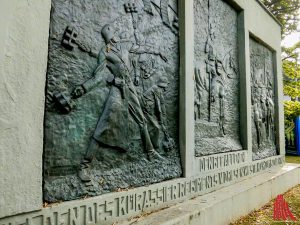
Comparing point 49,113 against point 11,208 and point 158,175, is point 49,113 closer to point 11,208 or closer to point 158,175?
point 11,208

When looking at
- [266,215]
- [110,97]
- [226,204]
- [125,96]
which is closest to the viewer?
[110,97]

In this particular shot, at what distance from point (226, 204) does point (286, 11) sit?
483 inches

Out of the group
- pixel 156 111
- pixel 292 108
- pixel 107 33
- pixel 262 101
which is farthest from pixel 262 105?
pixel 292 108

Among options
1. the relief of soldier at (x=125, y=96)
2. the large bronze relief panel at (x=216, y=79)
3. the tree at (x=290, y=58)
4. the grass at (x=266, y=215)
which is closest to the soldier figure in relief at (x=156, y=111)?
the relief of soldier at (x=125, y=96)

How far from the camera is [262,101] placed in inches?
270

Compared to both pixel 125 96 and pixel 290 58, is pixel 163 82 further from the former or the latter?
pixel 290 58

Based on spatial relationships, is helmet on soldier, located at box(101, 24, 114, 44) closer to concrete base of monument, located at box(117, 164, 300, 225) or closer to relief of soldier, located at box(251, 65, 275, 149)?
concrete base of monument, located at box(117, 164, 300, 225)

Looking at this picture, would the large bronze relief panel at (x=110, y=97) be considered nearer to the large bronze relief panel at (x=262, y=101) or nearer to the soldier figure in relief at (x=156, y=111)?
the soldier figure in relief at (x=156, y=111)

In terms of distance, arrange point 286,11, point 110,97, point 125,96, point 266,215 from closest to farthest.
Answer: point 110,97 → point 125,96 → point 266,215 → point 286,11

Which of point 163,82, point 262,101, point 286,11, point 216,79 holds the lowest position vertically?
point 163,82

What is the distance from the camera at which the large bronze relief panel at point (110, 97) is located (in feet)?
8.51

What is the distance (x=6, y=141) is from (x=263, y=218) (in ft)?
12.8

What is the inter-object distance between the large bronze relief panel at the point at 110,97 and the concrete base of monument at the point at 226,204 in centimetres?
42

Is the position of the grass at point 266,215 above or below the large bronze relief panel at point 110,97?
below
